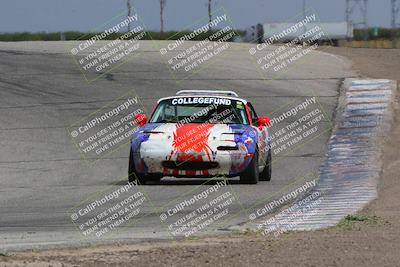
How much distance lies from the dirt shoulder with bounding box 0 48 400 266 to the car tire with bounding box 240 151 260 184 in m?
4.77

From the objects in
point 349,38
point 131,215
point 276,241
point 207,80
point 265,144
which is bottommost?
point 349,38

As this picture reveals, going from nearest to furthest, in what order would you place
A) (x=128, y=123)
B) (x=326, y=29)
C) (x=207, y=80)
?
(x=128, y=123), (x=207, y=80), (x=326, y=29)

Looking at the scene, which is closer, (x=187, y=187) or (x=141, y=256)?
(x=141, y=256)

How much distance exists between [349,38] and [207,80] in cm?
4960

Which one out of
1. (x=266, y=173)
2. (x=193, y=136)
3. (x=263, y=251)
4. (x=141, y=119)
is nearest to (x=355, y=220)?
(x=263, y=251)

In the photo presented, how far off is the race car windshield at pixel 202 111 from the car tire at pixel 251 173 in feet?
2.95

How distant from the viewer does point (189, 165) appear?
51.2 feet

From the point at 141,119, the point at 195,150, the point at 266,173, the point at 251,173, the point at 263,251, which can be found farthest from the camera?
the point at 266,173

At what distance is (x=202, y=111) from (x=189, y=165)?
45.3 inches

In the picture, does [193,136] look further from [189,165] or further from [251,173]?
[251,173]

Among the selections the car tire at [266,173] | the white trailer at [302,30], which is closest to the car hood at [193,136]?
the car tire at [266,173]

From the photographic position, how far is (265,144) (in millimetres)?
16719

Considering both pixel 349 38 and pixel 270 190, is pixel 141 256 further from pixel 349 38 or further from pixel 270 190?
pixel 349 38

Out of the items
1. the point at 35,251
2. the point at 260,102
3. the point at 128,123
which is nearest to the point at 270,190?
the point at 35,251
